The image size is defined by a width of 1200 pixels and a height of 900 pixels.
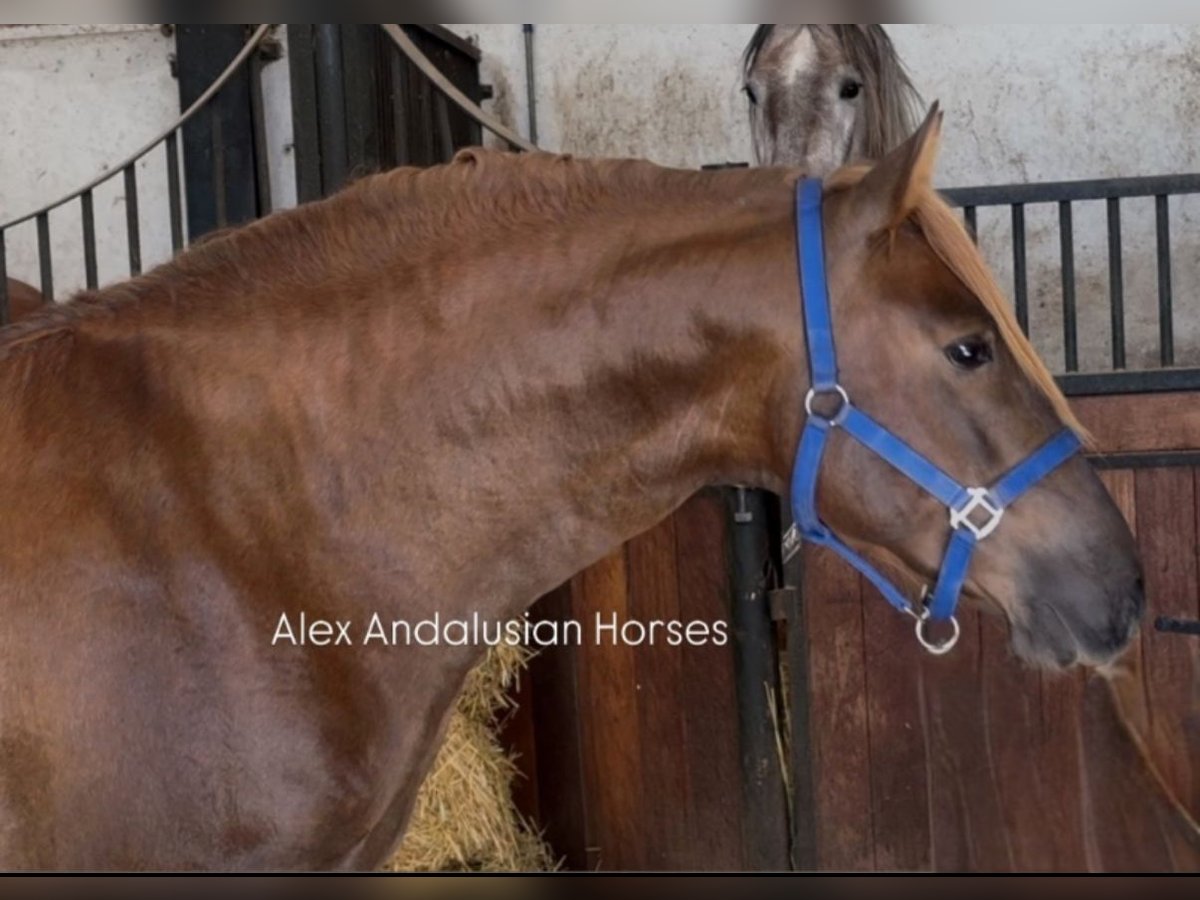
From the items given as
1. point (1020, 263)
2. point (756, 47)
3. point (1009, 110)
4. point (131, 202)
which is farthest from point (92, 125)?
point (1009, 110)

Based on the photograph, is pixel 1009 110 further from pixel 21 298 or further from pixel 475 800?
pixel 21 298

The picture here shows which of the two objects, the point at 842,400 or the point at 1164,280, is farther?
the point at 1164,280

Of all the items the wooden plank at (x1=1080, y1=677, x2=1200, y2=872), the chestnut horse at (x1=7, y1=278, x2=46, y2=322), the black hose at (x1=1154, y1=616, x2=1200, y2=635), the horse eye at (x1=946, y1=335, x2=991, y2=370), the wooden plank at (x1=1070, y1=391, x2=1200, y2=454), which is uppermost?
the chestnut horse at (x1=7, y1=278, x2=46, y2=322)

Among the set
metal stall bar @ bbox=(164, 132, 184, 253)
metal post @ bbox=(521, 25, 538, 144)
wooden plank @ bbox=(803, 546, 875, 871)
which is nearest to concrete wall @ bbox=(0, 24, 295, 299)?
metal stall bar @ bbox=(164, 132, 184, 253)

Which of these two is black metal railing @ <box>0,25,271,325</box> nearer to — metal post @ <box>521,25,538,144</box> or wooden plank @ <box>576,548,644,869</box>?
metal post @ <box>521,25,538,144</box>

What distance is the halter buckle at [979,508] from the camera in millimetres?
1286

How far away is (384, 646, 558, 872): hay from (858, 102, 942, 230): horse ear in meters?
1.18

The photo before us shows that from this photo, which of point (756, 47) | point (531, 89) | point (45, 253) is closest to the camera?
point (45, 253)

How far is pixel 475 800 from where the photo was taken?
222 cm

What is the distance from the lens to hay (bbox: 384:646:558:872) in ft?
7.19

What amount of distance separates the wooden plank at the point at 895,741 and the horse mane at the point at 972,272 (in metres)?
0.92

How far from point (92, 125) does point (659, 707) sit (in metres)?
1.30

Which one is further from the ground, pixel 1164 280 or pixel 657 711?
pixel 1164 280

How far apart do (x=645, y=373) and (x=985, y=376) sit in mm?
305
